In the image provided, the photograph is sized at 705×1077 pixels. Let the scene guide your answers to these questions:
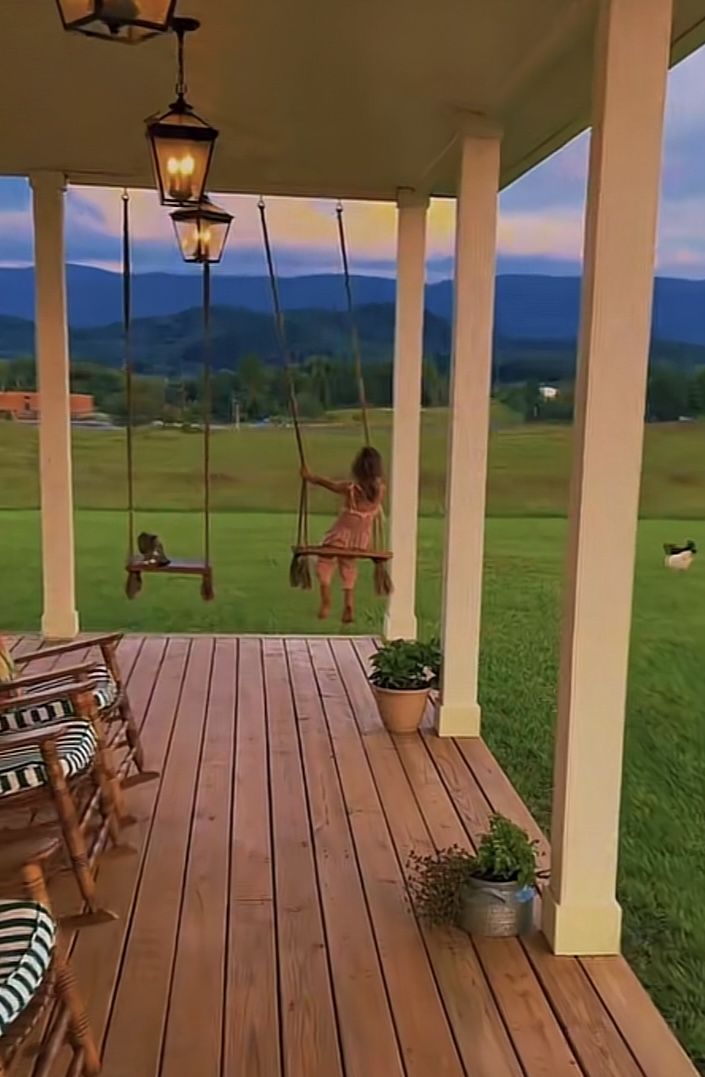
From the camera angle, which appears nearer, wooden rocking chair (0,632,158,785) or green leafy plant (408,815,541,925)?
green leafy plant (408,815,541,925)

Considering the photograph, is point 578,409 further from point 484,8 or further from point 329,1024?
point 329,1024

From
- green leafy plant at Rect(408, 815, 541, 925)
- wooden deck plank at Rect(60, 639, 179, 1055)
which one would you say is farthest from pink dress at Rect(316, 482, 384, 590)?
green leafy plant at Rect(408, 815, 541, 925)

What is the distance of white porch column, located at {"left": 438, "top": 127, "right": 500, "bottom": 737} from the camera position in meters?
3.90

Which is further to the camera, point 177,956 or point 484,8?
point 484,8

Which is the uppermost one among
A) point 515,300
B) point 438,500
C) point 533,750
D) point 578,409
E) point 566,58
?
point 566,58

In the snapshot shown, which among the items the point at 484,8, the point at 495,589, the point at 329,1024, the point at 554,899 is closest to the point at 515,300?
the point at 495,589

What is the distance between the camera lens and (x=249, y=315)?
6203 mm

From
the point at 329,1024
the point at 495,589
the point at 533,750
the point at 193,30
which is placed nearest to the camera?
the point at 329,1024

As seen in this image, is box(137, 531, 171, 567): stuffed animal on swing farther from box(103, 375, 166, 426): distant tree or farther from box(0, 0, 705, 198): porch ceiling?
box(0, 0, 705, 198): porch ceiling

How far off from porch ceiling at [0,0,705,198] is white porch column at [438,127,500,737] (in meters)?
0.29

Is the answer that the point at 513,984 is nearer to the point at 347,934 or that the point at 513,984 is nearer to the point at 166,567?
the point at 347,934

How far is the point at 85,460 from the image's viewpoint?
5902mm

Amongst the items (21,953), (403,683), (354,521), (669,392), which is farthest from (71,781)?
(669,392)

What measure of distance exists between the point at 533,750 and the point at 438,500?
2.04 metres
